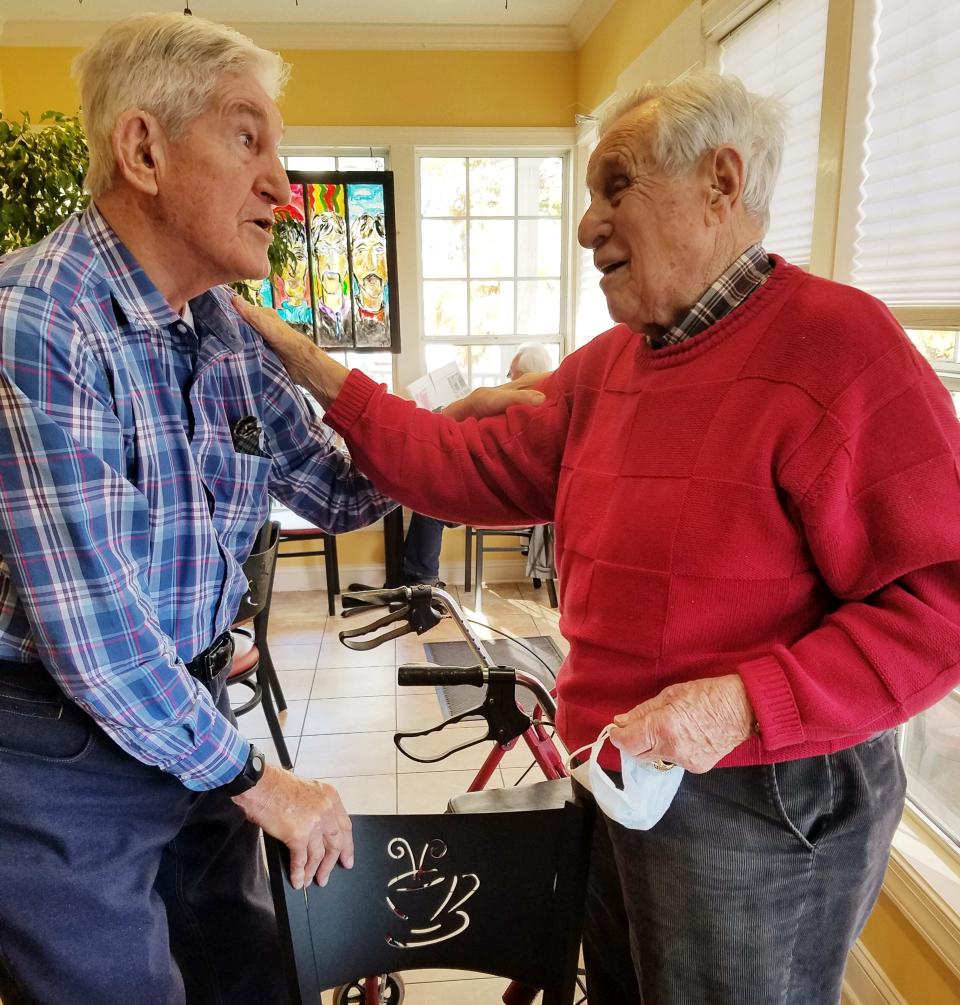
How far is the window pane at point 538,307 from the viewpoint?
4871 millimetres

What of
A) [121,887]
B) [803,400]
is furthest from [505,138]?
[121,887]

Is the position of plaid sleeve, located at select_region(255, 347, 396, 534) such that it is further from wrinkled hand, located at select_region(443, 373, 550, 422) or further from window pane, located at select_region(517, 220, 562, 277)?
window pane, located at select_region(517, 220, 562, 277)

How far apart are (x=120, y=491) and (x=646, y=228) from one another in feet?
2.46

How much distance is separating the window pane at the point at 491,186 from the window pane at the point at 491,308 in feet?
1.41

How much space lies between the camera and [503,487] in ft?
4.43

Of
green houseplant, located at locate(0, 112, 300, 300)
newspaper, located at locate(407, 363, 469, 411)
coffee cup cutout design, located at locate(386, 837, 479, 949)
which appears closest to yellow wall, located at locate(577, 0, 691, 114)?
newspaper, located at locate(407, 363, 469, 411)

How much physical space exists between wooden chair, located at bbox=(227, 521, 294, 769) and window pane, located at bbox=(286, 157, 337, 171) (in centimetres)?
261

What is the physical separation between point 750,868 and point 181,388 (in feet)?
3.22

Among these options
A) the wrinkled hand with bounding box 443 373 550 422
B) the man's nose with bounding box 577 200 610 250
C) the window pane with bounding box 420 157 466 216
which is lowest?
the wrinkled hand with bounding box 443 373 550 422

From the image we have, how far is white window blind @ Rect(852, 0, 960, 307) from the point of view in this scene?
1.54 meters

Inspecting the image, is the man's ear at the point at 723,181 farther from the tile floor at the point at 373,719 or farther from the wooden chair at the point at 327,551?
the wooden chair at the point at 327,551

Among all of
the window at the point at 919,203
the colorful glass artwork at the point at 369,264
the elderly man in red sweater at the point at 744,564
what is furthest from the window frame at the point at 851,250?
the colorful glass artwork at the point at 369,264

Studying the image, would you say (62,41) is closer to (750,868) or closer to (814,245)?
(814,245)

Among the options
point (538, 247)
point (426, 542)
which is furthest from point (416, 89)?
point (426, 542)
